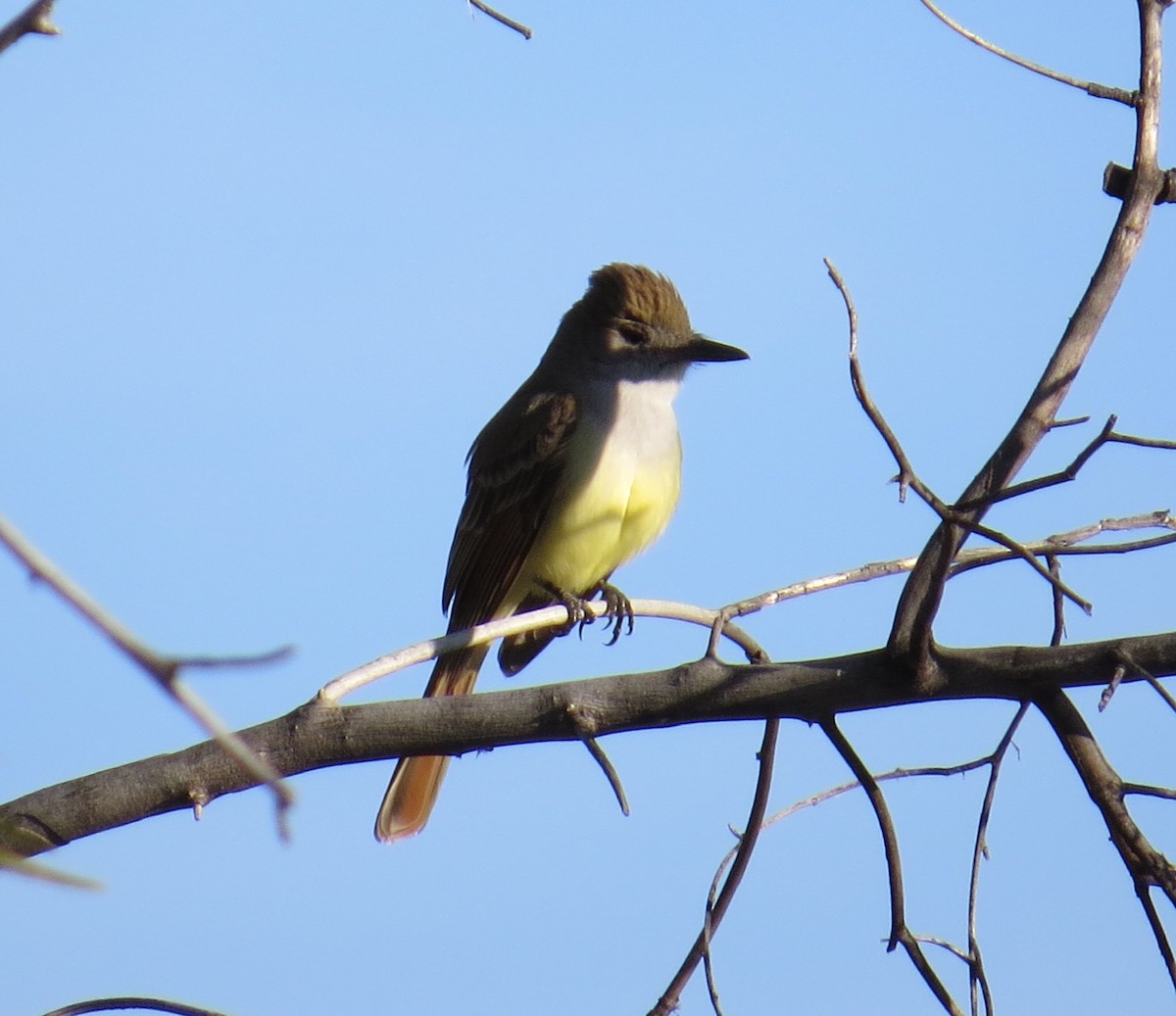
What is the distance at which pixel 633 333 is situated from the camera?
6.23m

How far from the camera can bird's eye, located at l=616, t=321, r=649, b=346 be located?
622 cm

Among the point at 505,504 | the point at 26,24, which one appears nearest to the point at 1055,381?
the point at 26,24

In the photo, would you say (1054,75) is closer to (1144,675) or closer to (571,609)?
(1144,675)

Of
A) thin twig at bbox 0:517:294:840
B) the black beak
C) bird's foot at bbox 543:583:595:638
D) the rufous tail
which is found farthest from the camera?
the black beak

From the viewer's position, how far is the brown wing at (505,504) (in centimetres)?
562

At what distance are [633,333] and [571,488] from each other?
3.01ft

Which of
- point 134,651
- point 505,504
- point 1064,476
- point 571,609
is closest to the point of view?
point 134,651

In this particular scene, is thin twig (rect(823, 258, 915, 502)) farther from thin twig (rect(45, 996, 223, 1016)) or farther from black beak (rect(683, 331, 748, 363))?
black beak (rect(683, 331, 748, 363))

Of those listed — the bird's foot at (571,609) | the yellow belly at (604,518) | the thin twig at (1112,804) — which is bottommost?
the thin twig at (1112,804)

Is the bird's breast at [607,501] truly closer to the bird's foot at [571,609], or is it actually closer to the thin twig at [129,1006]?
the bird's foot at [571,609]

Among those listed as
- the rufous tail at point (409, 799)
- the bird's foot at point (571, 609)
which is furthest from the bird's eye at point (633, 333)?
the rufous tail at point (409, 799)

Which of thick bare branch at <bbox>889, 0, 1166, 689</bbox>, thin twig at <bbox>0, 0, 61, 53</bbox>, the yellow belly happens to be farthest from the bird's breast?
thin twig at <bbox>0, 0, 61, 53</bbox>

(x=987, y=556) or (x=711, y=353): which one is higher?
(x=711, y=353)

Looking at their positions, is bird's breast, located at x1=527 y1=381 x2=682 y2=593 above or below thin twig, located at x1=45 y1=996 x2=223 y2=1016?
above
